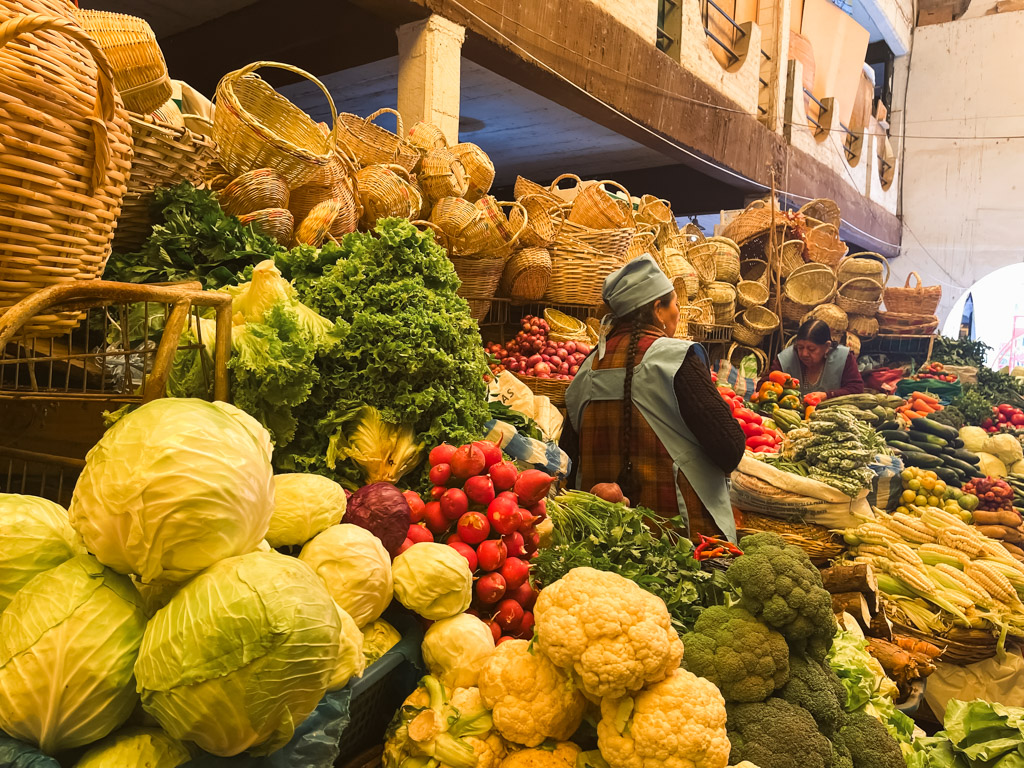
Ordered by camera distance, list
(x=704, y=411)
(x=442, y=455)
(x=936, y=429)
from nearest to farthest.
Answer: (x=442, y=455) < (x=704, y=411) < (x=936, y=429)

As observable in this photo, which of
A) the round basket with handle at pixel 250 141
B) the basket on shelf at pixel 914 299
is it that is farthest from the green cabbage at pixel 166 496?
the basket on shelf at pixel 914 299

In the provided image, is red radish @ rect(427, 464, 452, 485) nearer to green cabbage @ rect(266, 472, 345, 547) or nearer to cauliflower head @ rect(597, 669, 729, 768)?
green cabbage @ rect(266, 472, 345, 547)

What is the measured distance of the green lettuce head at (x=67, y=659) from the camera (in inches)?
38.2

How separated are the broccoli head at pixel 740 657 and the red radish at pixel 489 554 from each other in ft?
1.74

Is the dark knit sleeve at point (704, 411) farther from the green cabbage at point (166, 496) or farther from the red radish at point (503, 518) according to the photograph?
the green cabbage at point (166, 496)

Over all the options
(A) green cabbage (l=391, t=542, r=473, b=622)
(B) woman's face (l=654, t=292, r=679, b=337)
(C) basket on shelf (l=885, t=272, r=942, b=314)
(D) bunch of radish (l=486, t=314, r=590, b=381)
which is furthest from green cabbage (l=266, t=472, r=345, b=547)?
(C) basket on shelf (l=885, t=272, r=942, b=314)

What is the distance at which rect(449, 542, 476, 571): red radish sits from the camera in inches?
67.9

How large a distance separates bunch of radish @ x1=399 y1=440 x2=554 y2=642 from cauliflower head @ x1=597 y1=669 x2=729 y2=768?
18.1 inches

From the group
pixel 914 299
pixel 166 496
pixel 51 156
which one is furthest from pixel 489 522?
pixel 914 299

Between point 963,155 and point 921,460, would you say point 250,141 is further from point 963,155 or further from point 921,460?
point 963,155

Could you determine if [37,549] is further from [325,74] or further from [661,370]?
[325,74]

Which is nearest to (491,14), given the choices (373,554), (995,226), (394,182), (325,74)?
(325,74)

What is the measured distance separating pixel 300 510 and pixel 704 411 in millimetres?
2055

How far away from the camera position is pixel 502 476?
1.89m
